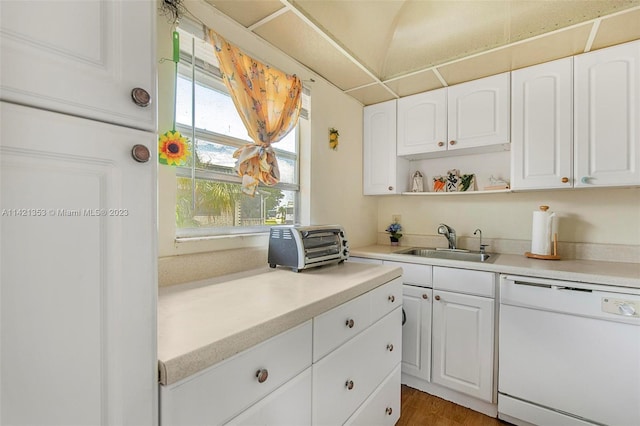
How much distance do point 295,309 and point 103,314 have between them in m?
0.52

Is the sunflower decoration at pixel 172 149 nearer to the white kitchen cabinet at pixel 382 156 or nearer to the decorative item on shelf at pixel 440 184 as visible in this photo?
the white kitchen cabinet at pixel 382 156

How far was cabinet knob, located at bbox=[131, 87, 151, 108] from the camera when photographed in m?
0.56

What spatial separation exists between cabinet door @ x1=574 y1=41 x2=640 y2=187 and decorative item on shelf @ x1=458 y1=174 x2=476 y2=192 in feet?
2.19

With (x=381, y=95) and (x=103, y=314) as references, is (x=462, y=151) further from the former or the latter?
(x=103, y=314)

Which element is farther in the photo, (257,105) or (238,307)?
(257,105)

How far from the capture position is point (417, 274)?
2.00m

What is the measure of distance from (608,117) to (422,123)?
3.62ft

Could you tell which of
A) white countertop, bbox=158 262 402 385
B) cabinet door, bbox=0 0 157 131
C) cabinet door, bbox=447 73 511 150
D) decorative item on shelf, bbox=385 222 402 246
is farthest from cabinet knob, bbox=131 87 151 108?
decorative item on shelf, bbox=385 222 402 246

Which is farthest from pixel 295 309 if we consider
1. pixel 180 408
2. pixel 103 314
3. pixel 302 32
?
pixel 302 32

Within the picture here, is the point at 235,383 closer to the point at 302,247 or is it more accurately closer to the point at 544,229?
the point at 302,247

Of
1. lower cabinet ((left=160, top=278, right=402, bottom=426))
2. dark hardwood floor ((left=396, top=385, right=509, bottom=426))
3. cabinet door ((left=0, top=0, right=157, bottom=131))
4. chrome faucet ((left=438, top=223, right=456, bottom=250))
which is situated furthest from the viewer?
chrome faucet ((left=438, top=223, right=456, bottom=250))

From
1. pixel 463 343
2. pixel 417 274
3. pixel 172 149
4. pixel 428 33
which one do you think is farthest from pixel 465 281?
pixel 172 149

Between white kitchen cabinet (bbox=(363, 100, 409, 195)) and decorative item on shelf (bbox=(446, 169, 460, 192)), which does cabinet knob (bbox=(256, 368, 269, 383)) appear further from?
decorative item on shelf (bbox=(446, 169, 460, 192))

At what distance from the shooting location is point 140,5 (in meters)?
0.57
